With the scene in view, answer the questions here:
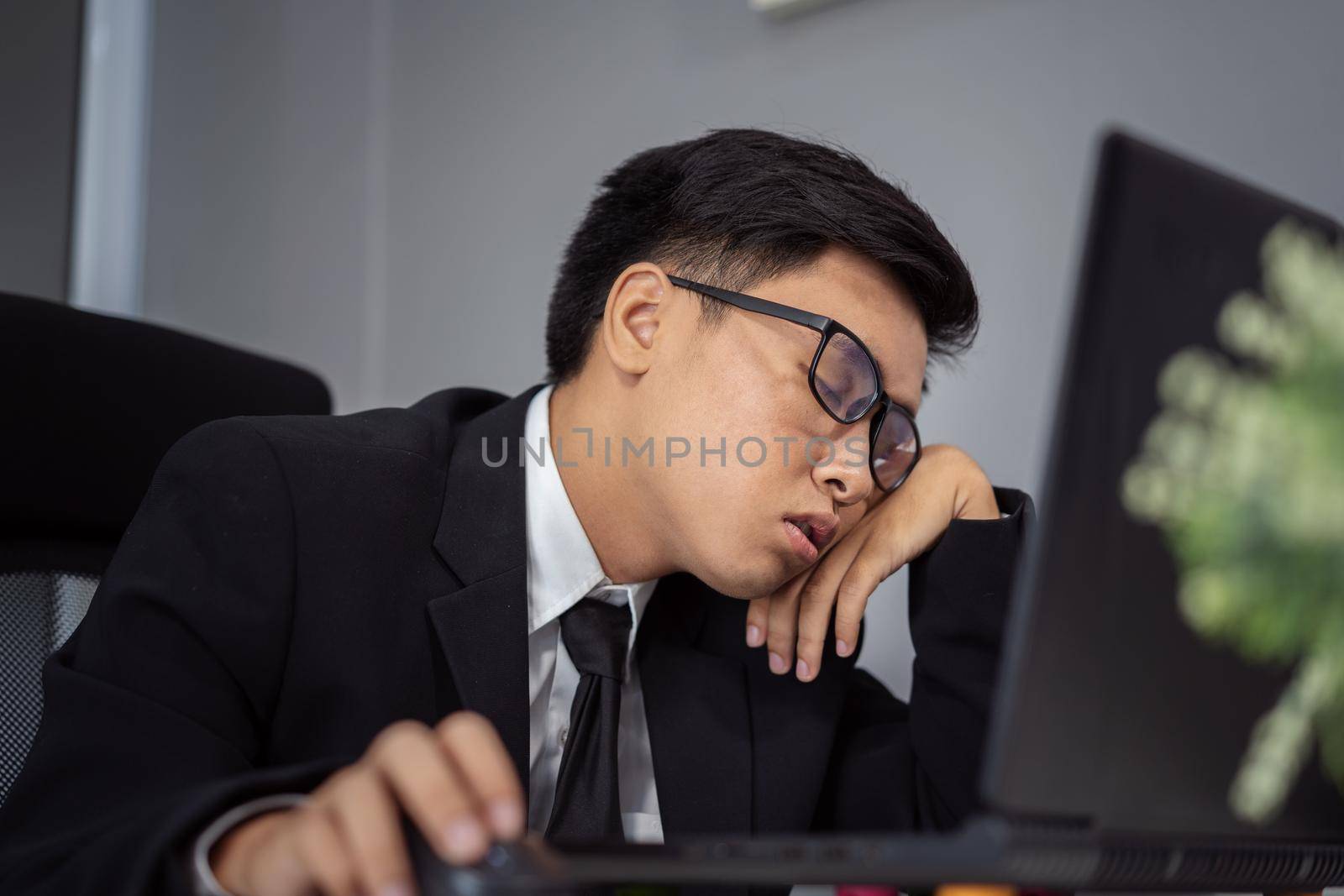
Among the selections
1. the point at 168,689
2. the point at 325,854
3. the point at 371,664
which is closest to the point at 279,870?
the point at 325,854

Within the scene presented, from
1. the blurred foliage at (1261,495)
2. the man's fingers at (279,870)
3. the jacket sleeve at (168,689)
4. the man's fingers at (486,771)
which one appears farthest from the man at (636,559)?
the blurred foliage at (1261,495)

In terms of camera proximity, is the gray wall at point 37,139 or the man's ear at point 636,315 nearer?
the man's ear at point 636,315

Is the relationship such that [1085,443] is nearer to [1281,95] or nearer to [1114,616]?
[1114,616]

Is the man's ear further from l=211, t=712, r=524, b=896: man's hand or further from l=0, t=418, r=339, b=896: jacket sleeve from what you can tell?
l=211, t=712, r=524, b=896: man's hand

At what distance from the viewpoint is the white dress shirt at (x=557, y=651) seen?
3.74 ft

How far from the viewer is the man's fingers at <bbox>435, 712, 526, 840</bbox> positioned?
0.51 metres

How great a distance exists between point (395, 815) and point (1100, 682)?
0.33 metres

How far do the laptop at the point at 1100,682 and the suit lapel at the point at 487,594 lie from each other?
1.68ft

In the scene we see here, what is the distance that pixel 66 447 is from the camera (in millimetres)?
1113

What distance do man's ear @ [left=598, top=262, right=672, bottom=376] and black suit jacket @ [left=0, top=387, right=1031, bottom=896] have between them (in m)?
0.14

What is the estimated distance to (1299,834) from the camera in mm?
610

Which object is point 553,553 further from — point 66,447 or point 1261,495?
A: point 1261,495

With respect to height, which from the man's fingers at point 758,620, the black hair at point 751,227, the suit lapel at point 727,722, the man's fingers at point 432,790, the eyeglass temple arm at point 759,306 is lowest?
the suit lapel at point 727,722

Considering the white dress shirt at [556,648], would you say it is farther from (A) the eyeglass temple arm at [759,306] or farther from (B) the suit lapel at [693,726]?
(A) the eyeglass temple arm at [759,306]
